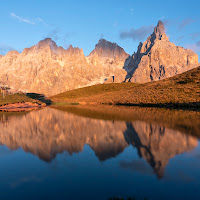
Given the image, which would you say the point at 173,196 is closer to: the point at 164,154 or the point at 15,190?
the point at 164,154

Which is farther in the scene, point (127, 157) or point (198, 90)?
point (198, 90)

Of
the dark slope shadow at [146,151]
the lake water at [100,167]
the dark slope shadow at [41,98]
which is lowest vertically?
the lake water at [100,167]

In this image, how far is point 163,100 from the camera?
148ft

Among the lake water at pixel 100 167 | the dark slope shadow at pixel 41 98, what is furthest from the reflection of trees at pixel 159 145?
the dark slope shadow at pixel 41 98

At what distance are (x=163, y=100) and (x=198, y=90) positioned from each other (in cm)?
1070

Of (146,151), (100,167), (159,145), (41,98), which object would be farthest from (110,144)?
(41,98)

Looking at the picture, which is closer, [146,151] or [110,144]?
[146,151]

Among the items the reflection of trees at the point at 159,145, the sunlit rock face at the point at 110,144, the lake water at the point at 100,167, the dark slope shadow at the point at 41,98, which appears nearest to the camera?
the lake water at the point at 100,167

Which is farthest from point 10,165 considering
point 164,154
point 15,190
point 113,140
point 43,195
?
point 164,154

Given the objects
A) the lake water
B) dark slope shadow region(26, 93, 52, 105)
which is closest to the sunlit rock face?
the lake water

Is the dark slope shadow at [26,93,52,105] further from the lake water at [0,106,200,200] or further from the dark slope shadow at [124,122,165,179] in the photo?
the lake water at [0,106,200,200]

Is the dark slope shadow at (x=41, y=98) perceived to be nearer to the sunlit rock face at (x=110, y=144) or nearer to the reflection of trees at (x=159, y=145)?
the sunlit rock face at (x=110, y=144)

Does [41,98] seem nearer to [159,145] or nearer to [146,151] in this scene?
[159,145]

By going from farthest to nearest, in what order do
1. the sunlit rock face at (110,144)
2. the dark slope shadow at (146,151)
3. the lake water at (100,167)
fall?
the sunlit rock face at (110,144) → the dark slope shadow at (146,151) → the lake water at (100,167)
